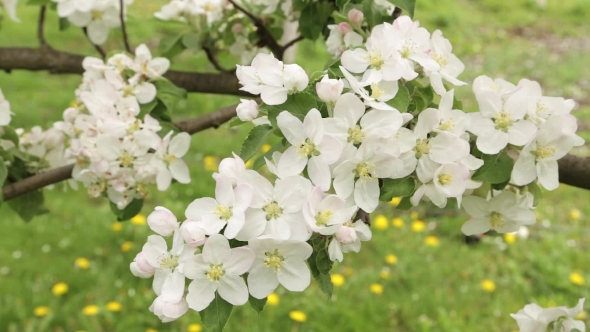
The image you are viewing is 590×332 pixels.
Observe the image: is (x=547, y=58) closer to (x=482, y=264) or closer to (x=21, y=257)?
(x=482, y=264)

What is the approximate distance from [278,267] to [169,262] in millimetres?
147

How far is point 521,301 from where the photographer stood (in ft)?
9.27

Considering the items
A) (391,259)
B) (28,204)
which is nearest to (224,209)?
(28,204)

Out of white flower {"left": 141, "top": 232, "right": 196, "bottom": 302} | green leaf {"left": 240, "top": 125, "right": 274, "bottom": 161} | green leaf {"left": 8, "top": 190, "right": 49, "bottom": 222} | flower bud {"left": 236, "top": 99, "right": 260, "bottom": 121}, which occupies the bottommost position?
green leaf {"left": 8, "top": 190, "right": 49, "bottom": 222}

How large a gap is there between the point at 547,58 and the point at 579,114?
1652 millimetres

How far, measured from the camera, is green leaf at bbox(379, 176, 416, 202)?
30.6 inches

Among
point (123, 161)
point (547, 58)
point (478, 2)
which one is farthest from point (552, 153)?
point (478, 2)

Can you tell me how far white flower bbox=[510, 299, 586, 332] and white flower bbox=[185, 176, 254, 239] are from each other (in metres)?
0.64

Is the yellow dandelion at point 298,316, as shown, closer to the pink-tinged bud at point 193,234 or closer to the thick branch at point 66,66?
the thick branch at point 66,66

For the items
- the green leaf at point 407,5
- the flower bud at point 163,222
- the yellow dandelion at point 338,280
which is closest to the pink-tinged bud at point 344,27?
the green leaf at point 407,5

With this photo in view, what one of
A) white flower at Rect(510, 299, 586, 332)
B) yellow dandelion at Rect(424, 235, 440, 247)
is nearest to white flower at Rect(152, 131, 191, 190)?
white flower at Rect(510, 299, 586, 332)

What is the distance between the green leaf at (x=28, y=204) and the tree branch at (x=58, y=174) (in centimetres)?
12

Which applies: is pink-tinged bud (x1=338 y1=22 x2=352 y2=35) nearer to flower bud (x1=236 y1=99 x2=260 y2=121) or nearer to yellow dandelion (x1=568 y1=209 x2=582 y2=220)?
flower bud (x1=236 y1=99 x2=260 y2=121)

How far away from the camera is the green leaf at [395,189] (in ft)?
2.55
